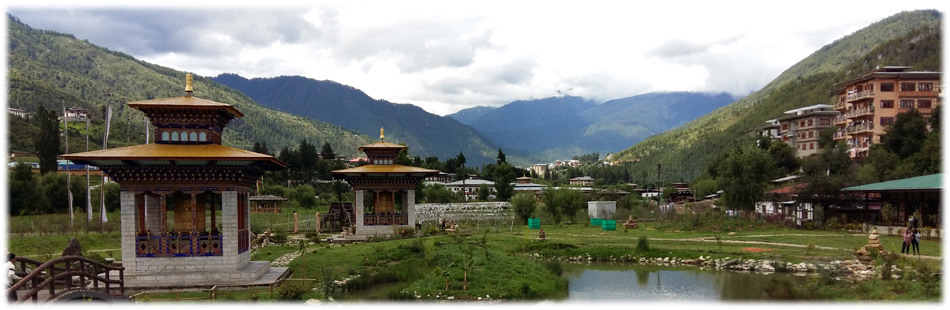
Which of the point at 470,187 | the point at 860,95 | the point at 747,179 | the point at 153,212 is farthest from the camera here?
the point at 470,187

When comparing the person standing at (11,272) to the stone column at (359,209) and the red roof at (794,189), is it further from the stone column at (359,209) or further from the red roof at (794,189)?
the red roof at (794,189)

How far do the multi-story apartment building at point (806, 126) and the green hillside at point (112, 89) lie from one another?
90.0 metres

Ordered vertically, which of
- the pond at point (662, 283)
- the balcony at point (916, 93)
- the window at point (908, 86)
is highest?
the window at point (908, 86)

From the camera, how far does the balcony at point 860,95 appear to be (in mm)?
59406

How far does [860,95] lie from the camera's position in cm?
6081

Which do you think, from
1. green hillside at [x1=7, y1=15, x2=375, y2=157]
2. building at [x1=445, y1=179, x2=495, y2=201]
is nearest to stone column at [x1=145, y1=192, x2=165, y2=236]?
building at [x1=445, y1=179, x2=495, y2=201]

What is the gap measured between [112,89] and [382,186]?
450ft

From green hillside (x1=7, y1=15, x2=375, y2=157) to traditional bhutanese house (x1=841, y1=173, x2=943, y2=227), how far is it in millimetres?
89851

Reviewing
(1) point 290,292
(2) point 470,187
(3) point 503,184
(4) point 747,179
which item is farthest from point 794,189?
(2) point 470,187

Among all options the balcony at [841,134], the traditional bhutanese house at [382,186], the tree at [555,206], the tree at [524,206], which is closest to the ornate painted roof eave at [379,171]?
the traditional bhutanese house at [382,186]

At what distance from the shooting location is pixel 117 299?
531 inches

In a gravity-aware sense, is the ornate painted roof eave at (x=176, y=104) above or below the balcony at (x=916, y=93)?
below

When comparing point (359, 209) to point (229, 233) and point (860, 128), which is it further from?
point (860, 128)

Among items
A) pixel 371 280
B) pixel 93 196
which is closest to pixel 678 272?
pixel 371 280
